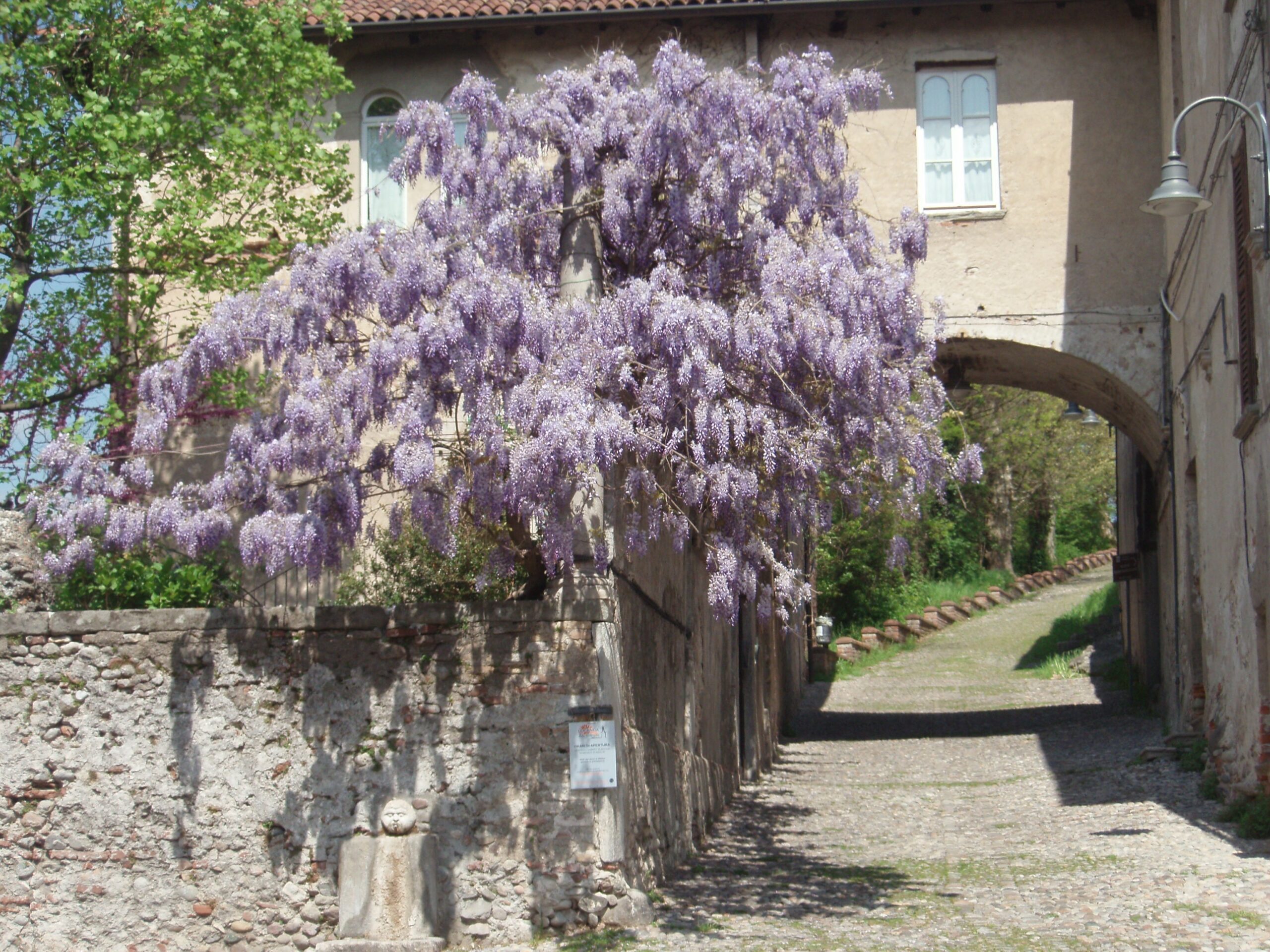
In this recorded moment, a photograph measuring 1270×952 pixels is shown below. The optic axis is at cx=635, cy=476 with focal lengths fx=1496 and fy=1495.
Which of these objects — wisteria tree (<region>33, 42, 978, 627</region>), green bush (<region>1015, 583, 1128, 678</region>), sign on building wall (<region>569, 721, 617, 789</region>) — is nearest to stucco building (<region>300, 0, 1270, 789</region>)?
wisteria tree (<region>33, 42, 978, 627</region>)

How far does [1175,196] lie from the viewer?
9.60 m

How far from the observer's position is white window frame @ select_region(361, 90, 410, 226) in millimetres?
15617

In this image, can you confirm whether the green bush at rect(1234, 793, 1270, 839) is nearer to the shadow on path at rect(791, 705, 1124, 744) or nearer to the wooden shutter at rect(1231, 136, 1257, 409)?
the wooden shutter at rect(1231, 136, 1257, 409)

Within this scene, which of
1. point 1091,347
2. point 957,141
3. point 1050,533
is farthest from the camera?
point 1050,533

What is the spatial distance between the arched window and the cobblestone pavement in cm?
A: 704

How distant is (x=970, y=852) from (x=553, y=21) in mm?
9074

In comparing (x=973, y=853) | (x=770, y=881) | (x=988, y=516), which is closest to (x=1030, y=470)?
(x=988, y=516)

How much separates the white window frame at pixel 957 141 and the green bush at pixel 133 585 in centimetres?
811

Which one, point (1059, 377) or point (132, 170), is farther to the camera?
point (1059, 377)

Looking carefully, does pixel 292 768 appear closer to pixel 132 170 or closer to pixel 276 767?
pixel 276 767

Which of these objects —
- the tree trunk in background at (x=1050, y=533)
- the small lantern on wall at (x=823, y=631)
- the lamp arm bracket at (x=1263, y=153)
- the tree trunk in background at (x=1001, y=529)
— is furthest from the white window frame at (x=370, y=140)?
the tree trunk in background at (x=1050, y=533)

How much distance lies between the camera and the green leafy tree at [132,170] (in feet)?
41.3

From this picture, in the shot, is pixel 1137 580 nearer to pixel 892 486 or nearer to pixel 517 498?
pixel 892 486

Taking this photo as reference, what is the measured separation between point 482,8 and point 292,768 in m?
8.61
